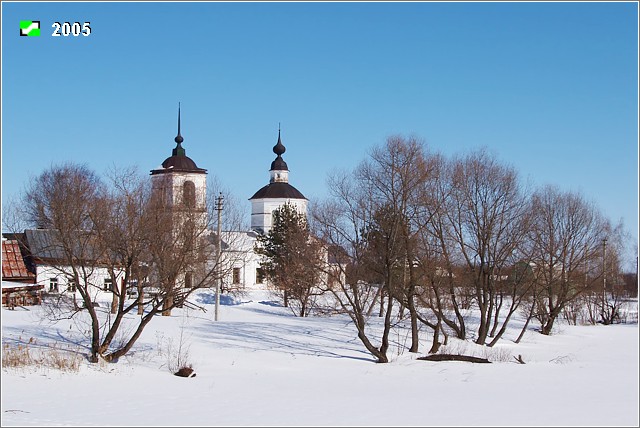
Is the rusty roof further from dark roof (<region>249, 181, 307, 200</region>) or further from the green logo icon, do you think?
dark roof (<region>249, 181, 307, 200</region>)

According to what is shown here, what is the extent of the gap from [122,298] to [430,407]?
869cm

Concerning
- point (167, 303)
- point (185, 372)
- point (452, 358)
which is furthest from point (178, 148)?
point (185, 372)

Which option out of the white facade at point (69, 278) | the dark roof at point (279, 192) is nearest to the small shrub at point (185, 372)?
the white facade at point (69, 278)

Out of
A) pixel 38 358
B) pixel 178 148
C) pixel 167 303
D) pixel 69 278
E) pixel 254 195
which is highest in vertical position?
pixel 178 148

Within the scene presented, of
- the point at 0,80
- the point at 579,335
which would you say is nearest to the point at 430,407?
the point at 0,80

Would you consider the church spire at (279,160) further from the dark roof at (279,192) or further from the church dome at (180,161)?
the church dome at (180,161)

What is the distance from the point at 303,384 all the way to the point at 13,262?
23719 millimetres

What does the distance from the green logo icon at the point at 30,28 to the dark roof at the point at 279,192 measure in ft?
186

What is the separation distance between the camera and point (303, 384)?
64.2 ft

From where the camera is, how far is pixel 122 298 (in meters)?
20.5

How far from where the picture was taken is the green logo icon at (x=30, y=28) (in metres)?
Answer: 12.9

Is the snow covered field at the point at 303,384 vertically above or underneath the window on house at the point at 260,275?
underneath

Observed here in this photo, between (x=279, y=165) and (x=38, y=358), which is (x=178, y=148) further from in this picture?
(x=38, y=358)

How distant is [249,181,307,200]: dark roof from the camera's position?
70312 mm
